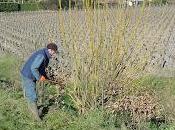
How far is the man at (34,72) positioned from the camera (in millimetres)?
8148

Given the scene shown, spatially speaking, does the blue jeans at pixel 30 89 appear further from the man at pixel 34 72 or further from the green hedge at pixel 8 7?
the green hedge at pixel 8 7

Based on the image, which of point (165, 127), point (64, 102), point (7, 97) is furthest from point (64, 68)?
point (165, 127)

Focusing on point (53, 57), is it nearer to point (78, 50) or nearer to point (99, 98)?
point (78, 50)

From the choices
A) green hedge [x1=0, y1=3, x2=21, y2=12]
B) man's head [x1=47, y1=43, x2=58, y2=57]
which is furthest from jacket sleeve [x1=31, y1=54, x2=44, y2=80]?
green hedge [x1=0, y1=3, x2=21, y2=12]

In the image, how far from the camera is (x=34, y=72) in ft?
26.7

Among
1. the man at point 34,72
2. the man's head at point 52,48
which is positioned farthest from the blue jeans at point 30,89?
the man's head at point 52,48

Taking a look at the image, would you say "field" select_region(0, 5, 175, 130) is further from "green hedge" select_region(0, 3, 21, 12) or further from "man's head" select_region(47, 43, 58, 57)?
"green hedge" select_region(0, 3, 21, 12)

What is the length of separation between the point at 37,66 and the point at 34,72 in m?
0.11

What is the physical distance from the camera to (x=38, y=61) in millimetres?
8164

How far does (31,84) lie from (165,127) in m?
2.39

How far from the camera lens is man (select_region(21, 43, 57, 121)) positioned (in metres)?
8.15

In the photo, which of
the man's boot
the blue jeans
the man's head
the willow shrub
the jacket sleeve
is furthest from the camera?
the blue jeans

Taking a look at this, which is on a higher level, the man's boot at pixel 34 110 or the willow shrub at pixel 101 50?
the willow shrub at pixel 101 50

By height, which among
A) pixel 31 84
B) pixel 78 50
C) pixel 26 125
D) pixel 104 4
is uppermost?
pixel 104 4
